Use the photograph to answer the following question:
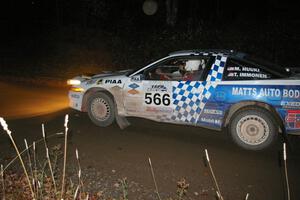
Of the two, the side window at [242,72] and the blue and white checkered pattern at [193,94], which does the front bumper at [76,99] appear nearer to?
the blue and white checkered pattern at [193,94]

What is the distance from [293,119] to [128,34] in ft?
41.6

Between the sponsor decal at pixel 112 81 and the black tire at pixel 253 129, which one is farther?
the sponsor decal at pixel 112 81

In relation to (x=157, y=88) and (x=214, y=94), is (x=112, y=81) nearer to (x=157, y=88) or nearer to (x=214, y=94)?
(x=157, y=88)

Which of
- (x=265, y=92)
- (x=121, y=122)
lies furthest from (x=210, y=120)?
(x=121, y=122)

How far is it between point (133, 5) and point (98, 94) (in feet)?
47.2

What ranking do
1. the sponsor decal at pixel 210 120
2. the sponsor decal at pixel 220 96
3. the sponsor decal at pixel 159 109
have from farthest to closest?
the sponsor decal at pixel 159 109 < the sponsor decal at pixel 210 120 < the sponsor decal at pixel 220 96

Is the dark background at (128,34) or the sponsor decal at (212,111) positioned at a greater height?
the dark background at (128,34)

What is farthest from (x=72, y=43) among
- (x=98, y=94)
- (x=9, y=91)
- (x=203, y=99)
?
(x=203, y=99)

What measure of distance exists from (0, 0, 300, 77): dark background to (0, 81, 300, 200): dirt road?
7.45m

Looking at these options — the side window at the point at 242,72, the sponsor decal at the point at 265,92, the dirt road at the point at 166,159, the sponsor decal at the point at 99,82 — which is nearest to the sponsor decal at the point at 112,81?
the sponsor decal at the point at 99,82

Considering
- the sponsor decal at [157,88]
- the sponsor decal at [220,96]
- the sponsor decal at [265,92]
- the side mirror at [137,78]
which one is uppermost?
the side mirror at [137,78]

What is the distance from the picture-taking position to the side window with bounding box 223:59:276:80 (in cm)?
657

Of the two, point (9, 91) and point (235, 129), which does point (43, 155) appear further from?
point (9, 91)

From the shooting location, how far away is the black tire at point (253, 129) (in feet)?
21.3
